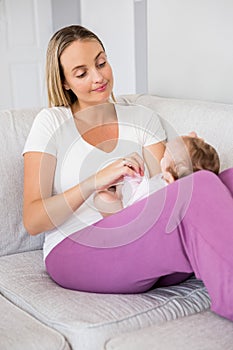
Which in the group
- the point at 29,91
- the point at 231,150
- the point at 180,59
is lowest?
the point at 29,91

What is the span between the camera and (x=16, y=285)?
1.56m

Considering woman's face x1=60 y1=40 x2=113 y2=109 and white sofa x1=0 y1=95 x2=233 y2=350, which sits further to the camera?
woman's face x1=60 y1=40 x2=113 y2=109

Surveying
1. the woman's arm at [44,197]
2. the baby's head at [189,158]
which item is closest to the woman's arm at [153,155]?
the baby's head at [189,158]

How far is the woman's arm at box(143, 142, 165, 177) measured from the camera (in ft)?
5.35

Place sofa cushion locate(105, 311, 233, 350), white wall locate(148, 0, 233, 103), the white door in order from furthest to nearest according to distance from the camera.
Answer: the white door < white wall locate(148, 0, 233, 103) < sofa cushion locate(105, 311, 233, 350)

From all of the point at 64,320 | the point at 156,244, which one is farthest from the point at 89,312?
the point at 156,244

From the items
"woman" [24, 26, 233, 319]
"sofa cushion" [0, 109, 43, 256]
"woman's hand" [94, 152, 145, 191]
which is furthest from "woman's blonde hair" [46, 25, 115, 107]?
"woman's hand" [94, 152, 145, 191]

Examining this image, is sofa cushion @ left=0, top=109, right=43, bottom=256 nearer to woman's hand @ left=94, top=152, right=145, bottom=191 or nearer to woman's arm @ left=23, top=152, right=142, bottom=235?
woman's arm @ left=23, top=152, right=142, bottom=235

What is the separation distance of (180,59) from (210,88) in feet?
0.67

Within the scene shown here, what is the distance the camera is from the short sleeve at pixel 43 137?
5.24 feet

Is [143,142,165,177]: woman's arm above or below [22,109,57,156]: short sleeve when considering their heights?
below

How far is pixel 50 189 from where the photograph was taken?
5.23 feet

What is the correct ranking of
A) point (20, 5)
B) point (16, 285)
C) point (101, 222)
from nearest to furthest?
1. point (101, 222)
2. point (16, 285)
3. point (20, 5)

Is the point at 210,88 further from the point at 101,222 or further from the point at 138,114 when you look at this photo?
the point at 101,222
